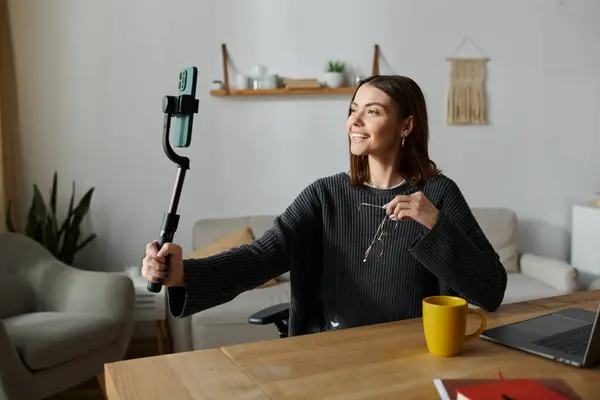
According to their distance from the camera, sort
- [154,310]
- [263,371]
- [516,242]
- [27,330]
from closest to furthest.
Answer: [263,371], [27,330], [154,310], [516,242]

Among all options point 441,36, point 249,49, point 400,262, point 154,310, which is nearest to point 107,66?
point 249,49

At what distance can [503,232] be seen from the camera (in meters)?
3.70

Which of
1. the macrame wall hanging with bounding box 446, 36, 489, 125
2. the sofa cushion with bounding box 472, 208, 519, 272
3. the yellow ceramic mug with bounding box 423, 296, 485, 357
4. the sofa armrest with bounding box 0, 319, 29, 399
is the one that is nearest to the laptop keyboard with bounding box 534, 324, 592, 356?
the yellow ceramic mug with bounding box 423, 296, 485, 357

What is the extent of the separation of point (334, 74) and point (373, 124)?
2.07 metres

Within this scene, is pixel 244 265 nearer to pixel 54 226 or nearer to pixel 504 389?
pixel 504 389

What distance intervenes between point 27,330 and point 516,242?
264cm

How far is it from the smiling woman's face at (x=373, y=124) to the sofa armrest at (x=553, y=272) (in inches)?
79.4

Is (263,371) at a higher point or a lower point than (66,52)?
lower

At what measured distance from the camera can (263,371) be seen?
101 centimetres

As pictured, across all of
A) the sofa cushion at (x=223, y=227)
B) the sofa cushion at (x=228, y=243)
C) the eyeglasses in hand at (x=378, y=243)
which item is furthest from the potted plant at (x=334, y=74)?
the eyeglasses in hand at (x=378, y=243)

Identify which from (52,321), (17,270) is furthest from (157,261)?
(17,270)

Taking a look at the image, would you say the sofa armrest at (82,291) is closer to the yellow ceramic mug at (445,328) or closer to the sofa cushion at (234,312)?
the sofa cushion at (234,312)

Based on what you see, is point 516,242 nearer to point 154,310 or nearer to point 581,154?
point 581,154

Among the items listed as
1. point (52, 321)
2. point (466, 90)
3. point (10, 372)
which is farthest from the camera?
point (466, 90)
